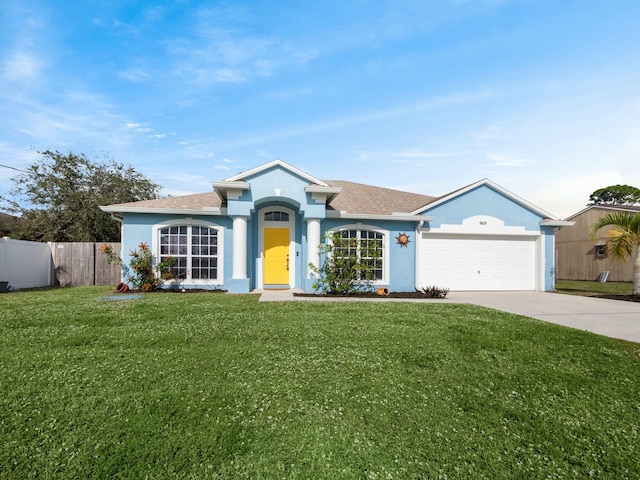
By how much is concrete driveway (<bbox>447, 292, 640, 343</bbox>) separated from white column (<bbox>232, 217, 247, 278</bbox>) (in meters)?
7.47

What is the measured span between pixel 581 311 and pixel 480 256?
4891mm

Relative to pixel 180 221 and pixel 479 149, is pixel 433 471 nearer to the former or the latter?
pixel 180 221

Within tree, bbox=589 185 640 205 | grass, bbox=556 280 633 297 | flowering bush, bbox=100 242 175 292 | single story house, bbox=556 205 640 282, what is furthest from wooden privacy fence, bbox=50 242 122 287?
tree, bbox=589 185 640 205

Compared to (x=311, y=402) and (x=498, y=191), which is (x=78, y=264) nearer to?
(x=311, y=402)

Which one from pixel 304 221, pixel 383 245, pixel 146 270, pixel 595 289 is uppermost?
pixel 304 221

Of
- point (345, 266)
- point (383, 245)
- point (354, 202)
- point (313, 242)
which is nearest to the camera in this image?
point (345, 266)

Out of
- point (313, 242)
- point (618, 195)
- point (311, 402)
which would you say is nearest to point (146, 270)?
point (313, 242)

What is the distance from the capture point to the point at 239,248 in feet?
37.1

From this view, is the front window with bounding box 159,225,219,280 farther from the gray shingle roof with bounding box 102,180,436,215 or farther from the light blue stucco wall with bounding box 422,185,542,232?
the light blue stucco wall with bounding box 422,185,542,232

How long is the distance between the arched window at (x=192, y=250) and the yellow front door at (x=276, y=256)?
166 centimetres

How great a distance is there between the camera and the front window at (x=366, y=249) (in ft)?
38.9

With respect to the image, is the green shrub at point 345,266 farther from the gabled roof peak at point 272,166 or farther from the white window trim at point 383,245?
the gabled roof peak at point 272,166

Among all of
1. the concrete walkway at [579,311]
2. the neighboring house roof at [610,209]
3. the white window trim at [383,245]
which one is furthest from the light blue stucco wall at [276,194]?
the neighboring house roof at [610,209]

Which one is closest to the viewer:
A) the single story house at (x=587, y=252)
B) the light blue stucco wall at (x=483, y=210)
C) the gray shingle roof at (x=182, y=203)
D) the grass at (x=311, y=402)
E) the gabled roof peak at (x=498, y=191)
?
the grass at (x=311, y=402)
